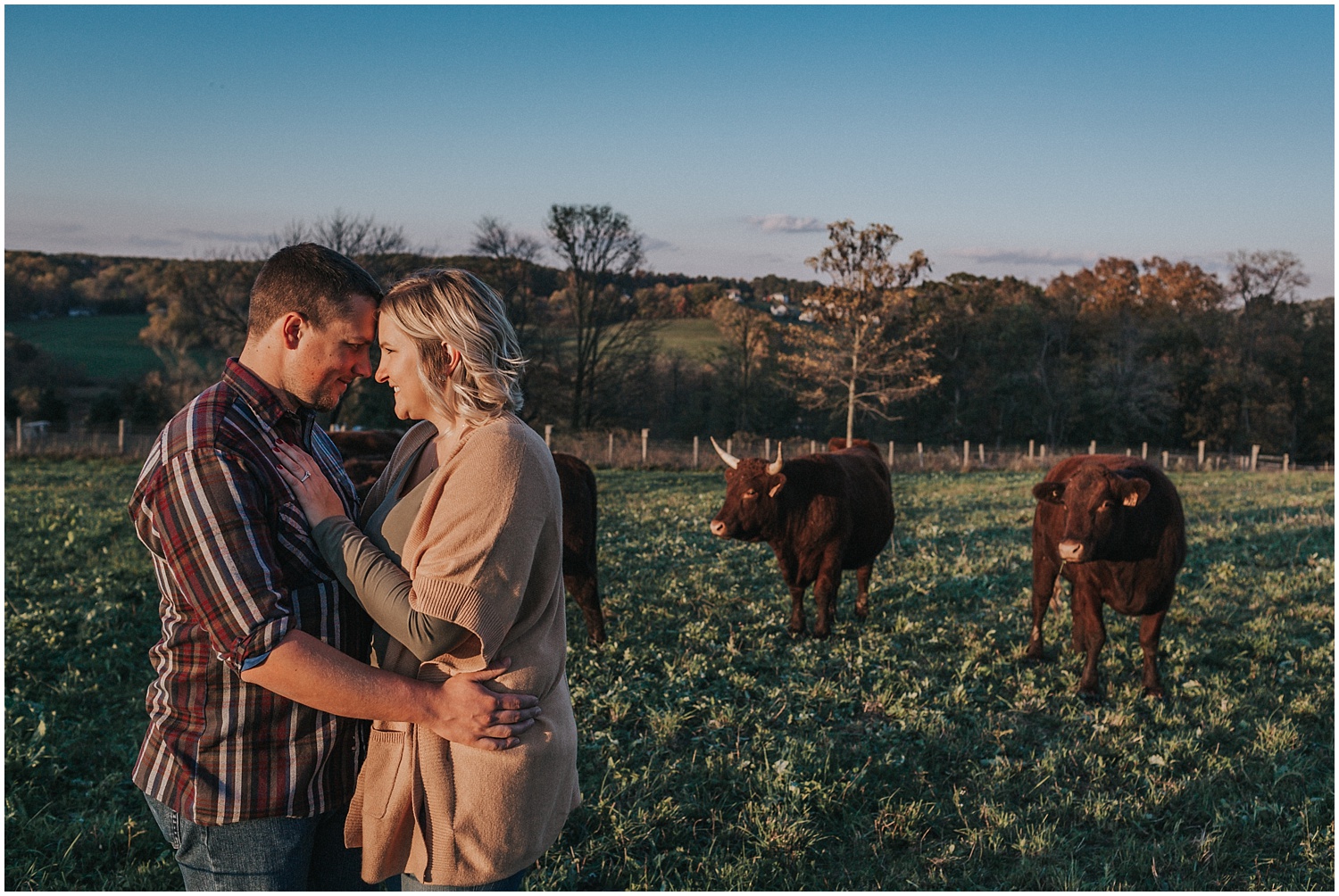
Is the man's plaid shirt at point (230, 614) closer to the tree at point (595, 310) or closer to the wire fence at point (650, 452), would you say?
the wire fence at point (650, 452)

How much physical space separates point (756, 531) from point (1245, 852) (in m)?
4.64

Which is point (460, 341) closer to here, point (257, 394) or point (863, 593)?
point (257, 394)

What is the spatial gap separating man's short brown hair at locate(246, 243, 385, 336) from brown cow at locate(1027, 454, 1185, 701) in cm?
570

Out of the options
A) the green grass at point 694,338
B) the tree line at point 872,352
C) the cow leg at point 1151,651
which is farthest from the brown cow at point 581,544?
the green grass at point 694,338

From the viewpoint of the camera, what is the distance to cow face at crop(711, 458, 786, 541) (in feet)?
27.8

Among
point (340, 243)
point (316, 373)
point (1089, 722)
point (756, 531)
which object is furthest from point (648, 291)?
point (316, 373)

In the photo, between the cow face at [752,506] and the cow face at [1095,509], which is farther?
the cow face at [752,506]

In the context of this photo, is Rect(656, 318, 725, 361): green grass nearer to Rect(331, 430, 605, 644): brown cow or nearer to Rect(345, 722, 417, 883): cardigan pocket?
Rect(331, 430, 605, 644): brown cow

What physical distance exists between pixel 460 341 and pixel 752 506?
6316 mm

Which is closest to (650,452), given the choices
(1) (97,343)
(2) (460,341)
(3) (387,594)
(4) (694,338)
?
(2) (460,341)

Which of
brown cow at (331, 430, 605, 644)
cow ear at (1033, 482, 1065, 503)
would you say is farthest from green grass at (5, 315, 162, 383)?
cow ear at (1033, 482, 1065, 503)

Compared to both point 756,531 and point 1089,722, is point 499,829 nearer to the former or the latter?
point 1089,722

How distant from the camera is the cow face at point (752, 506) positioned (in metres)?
8.48

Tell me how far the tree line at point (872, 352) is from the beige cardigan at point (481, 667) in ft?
117
